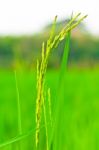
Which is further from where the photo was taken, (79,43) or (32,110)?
(79,43)

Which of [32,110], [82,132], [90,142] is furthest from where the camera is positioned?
[32,110]

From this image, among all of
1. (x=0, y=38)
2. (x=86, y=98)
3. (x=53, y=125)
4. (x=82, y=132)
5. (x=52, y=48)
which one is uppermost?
(x=52, y=48)

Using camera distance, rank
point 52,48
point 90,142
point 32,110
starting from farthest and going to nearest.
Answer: point 32,110 → point 90,142 → point 52,48

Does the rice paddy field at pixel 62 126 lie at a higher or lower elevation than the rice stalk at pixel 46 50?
lower

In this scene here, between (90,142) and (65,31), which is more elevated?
(65,31)

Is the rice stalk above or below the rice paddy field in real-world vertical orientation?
above

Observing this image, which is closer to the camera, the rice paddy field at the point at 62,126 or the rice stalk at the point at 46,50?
the rice stalk at the point at 46,50

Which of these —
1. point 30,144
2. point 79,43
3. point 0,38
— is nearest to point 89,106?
point 30,144

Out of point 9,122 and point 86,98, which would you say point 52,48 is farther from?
point 86,98

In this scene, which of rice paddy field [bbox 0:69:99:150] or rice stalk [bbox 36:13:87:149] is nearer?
rice stalk [bbox 36:13:87:149]

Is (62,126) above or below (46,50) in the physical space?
below
